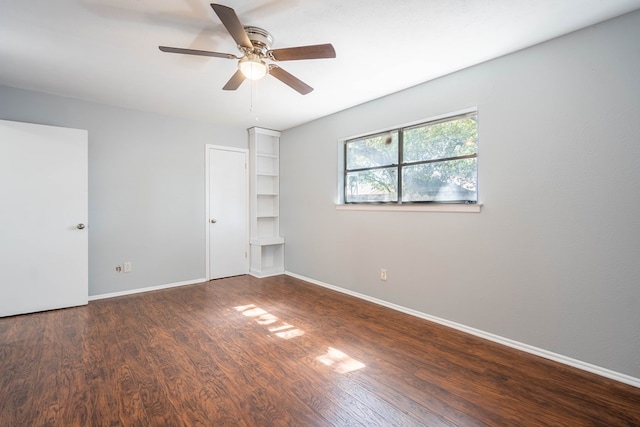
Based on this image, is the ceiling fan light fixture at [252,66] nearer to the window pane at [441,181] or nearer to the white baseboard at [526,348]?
the window pane at [441,181]

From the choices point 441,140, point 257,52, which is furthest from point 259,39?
point 441,140

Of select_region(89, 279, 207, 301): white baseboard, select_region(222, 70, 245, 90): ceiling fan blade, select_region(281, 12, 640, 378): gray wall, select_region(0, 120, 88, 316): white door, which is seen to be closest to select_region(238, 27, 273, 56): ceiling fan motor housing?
select_region(222, 70, 245, 90): ceiling fan blade

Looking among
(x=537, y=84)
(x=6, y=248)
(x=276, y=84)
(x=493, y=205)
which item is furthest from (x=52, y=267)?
(x=537, y=84)

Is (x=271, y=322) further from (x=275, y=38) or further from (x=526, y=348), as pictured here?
(x=275, y=38)

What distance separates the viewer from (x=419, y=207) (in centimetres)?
312

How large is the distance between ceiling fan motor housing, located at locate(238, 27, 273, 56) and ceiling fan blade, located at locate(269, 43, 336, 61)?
17 centimetres

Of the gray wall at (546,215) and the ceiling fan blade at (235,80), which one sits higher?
the ceiling fan blade at (235,80)

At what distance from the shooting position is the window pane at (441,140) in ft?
Answer: 9.25

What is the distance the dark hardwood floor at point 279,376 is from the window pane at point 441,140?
1.71 metres

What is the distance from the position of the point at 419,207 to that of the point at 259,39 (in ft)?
6.98

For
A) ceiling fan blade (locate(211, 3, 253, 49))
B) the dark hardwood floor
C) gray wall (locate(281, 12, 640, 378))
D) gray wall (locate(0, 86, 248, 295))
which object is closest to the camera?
ceiling fan blade (locate(211, 3, 253, 49))

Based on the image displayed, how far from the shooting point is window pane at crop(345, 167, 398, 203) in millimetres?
3520

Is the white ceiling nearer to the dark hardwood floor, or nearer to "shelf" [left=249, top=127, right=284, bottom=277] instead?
"shelf" [left=249, top=127, right=284, bottom=277]

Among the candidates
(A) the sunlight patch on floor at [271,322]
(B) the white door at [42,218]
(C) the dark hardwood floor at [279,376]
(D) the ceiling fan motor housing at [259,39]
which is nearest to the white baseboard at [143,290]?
(B) the white door at [42,218]
